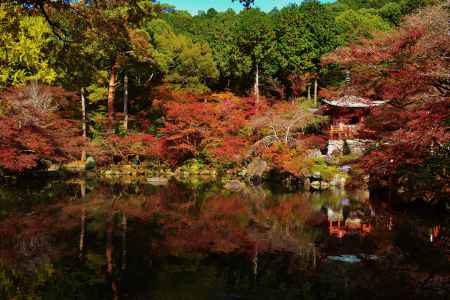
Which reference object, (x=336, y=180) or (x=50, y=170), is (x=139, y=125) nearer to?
(x=50, y=170)

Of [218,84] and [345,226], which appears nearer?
[345,226]

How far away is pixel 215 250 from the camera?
Answer: 23.8 ft

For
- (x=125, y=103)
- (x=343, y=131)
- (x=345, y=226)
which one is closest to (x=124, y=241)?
(x=345, y=226)

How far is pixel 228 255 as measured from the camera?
22.7ft

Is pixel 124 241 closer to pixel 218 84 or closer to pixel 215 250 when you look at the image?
pixel 215 250

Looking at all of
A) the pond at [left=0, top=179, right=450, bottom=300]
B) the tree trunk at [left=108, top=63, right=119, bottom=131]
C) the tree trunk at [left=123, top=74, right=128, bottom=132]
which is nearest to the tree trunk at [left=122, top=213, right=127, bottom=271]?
the pond at [left=0, top=179, right=450, bottom=300]

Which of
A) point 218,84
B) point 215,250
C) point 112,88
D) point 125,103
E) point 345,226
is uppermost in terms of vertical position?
point 218,84

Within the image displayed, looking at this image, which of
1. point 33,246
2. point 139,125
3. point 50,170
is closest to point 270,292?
point 33,246

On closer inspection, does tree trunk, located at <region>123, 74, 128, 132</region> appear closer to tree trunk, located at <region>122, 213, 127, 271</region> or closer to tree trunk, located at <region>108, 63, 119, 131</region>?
tree trunk, located at <region>108, 63, 119, 131</region>

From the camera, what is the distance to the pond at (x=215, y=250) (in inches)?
211

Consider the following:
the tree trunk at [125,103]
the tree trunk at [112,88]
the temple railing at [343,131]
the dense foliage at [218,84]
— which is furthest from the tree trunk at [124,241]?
the temple railing at [343,131]

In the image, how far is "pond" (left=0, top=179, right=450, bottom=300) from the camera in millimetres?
5367

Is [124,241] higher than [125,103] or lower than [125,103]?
lower

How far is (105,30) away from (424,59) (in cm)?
599
